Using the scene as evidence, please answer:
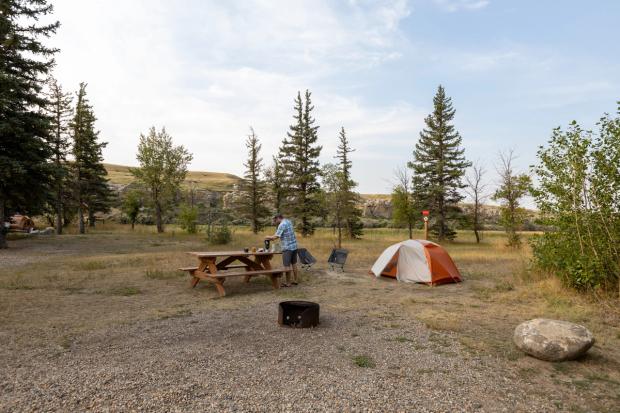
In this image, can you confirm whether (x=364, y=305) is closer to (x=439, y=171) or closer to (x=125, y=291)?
(x=125, y=291)

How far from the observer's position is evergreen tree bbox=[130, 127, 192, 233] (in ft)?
103

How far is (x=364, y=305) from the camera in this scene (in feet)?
27.4

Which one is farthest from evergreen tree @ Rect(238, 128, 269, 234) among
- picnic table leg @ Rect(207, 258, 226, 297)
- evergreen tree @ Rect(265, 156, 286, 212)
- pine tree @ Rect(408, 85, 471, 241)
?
picnic table leg @ Rect(207, 258, 226, 297)

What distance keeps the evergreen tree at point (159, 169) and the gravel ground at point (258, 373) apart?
2711cm

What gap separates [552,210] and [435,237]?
22.4 meters

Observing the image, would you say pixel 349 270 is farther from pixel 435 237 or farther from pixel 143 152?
pixel 143 152

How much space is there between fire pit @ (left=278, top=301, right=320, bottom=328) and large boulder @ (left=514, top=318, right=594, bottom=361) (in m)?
3.07

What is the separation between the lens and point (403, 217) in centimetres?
3291

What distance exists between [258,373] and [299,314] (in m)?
2.03

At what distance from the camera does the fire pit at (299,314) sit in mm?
6488

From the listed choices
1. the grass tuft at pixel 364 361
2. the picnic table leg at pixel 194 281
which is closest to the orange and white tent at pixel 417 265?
the picnic table leg at pixel 194 281

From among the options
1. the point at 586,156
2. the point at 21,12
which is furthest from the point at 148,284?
the point at 21,12

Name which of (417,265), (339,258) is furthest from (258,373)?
(339,258)

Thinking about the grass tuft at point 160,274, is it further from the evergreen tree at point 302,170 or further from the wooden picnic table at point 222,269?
the evergreen tree at point 302,170
